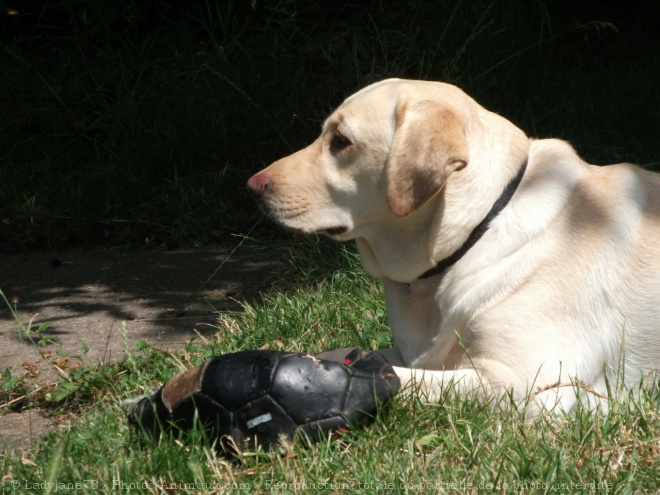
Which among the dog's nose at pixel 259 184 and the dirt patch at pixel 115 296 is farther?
the dirt patch at pixel 115 296

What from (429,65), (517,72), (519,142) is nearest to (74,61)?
(429,65)

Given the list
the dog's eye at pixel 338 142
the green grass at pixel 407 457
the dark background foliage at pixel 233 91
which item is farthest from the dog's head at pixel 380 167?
the dark background foliage at pixel 233 91

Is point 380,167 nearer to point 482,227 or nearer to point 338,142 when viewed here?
point 338,142

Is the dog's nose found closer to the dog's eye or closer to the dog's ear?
the dog's eye

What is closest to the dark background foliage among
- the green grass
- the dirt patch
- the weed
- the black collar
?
the dirt patch

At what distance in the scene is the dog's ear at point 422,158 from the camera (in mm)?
2889

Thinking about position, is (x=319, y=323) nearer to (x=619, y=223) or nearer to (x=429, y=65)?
(x=619, y=223)

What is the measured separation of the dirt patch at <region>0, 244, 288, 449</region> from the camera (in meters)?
4.14

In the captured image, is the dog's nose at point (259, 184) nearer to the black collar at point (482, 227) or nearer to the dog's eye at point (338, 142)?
the dog's eye at point (338, 142)

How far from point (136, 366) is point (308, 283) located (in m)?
1.23

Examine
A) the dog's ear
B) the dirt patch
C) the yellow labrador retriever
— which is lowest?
the dirt patch

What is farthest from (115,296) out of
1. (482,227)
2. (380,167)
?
(482,227)

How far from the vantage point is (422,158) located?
2895mm

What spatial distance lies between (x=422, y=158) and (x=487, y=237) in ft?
1.14
